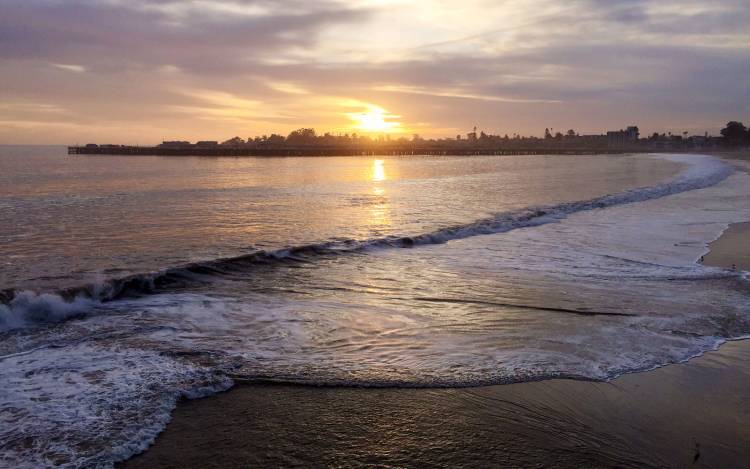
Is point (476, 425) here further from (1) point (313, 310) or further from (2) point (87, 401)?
(1) point (313, 310)

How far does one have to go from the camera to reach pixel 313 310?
7.72 meters

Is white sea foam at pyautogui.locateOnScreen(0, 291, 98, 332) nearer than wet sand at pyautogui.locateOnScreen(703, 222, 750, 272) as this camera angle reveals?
Yes

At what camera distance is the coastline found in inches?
152

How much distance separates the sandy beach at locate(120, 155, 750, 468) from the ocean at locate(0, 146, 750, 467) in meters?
0.27

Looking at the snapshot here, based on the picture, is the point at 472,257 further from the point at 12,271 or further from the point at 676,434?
the point at 12,271

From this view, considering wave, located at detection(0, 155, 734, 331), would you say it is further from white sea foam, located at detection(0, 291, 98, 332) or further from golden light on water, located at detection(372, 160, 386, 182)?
golden light on water, located at detection(372, 160, 386, 182)

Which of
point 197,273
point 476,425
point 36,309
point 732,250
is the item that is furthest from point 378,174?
point 476,425

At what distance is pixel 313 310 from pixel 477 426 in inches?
148

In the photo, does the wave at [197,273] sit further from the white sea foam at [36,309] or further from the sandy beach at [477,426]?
the sandy beach at [477,426]

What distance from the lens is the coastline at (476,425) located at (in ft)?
12.7

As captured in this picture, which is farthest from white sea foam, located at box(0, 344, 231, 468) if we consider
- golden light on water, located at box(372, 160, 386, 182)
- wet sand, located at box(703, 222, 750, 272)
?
golden light on water, located at box(372, 160, 386, 182)

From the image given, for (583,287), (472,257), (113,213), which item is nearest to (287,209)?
(113,213)

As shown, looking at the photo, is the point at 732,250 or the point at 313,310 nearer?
the point at 313,310

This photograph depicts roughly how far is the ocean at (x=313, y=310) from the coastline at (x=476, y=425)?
0.81 feet
